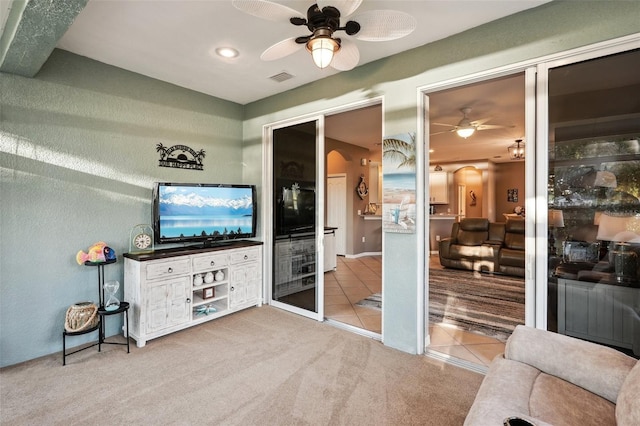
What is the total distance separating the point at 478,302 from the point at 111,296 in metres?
4.47

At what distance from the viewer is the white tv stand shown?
296 centimetres

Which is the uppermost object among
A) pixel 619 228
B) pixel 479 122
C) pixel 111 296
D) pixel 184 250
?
pixel 479 122

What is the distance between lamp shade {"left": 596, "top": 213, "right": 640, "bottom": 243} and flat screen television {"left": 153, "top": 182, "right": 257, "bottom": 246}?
3.52 m

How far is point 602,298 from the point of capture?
2217mm

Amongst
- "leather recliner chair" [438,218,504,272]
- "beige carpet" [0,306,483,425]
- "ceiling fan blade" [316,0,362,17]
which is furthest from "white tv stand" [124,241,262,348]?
"leather recliner chair" [438,218,504,272]

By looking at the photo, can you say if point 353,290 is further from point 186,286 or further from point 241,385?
point 241,385

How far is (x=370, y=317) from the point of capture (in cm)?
368

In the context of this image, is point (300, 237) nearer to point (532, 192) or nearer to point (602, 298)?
point (532, 192)

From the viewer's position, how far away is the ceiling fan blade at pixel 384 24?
174 cm

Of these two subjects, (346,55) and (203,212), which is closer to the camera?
(346,55)

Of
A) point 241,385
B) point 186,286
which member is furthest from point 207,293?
point 241,385

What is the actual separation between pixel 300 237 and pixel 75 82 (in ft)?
9.28

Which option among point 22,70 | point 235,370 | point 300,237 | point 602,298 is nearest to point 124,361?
point 235,370

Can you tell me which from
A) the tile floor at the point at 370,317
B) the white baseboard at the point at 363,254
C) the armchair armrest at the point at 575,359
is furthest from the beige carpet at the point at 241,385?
the white baseboard at the point at 363,254
